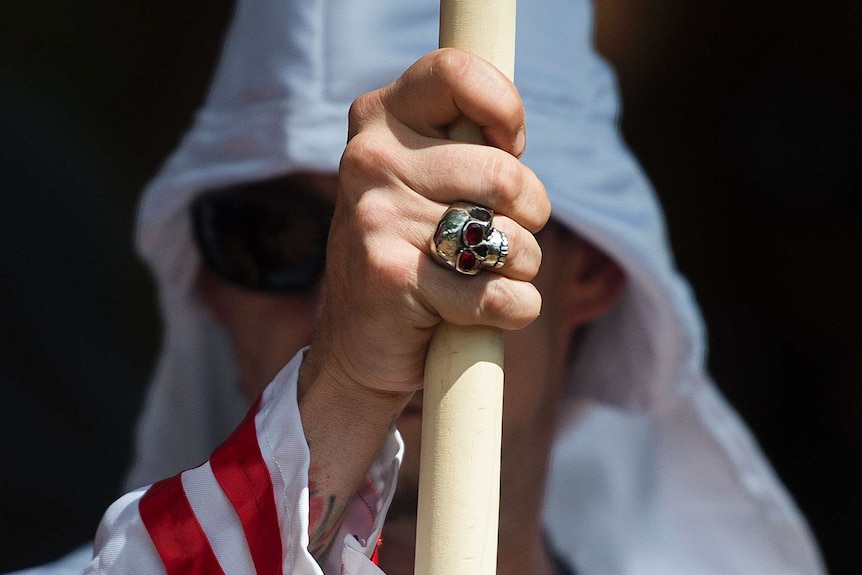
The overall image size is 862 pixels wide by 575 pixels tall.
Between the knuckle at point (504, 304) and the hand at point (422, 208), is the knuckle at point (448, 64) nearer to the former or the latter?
the hand at point (422, 208)

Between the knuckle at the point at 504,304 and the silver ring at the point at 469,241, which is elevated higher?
the silver ring at the point at 469,241

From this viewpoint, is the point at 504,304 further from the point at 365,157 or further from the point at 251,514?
the point at 251,514

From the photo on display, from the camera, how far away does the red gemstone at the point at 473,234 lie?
71cm

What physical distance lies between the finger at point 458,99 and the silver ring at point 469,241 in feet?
0.21

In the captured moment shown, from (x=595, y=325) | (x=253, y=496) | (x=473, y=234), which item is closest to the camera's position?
(x=473, y=234)

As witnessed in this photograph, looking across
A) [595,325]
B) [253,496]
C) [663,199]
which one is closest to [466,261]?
[253,496]

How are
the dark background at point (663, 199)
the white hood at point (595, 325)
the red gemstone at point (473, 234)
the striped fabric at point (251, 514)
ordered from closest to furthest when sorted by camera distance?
1. the red gemstone at point (473, 234)
2. the striped fabric at point (251, 514)
3. the white hood at point (595, 325)
4. the dark background at point (663, 199)

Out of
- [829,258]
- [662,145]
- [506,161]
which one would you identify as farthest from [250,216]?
[829,258]

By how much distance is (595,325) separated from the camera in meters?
1.83

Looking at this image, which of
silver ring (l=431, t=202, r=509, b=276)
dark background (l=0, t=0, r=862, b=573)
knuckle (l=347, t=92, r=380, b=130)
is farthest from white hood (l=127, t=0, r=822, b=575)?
silver ring (l=431, t=202, r=509, b=276)

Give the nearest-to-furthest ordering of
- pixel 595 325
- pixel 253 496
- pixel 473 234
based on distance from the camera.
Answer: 1. pixel 473 234
2. pixel 253 496
3. pixel 595 325

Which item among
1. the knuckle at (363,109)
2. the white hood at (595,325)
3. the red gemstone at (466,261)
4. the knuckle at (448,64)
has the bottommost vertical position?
the white hood at (595,325)

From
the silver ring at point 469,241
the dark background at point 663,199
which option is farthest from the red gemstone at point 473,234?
the dark background at point 663,199

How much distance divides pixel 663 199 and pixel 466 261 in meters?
1.27
